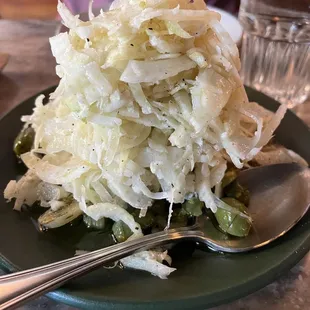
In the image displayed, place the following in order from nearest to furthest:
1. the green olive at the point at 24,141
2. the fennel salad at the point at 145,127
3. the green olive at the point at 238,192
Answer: the fennel salad at the point at 145,127, the green olive at the point at 238,192, the green olive at the point at 24,141

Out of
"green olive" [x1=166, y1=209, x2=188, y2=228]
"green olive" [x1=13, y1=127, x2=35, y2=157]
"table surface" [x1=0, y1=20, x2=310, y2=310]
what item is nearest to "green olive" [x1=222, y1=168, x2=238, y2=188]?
"green olive" [x1=166, y1=209, x2=188, y2=228]

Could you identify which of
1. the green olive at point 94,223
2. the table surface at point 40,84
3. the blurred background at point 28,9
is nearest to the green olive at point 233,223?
the table surface at point 40,84

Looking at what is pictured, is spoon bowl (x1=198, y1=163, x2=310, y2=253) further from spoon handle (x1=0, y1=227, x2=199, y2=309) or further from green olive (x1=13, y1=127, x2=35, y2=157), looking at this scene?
green olive (x1=13, y1=127, x2=35, y2=157)

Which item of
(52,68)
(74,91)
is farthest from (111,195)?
(52,68)

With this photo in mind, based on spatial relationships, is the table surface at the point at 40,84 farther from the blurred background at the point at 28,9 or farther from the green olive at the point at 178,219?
the blurred background at the point at 28,9

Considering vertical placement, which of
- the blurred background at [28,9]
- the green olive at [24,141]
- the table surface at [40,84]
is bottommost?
the blurred background at [28,9]

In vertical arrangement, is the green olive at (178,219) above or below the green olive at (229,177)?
below

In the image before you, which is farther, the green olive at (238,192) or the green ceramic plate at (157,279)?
the green olive at (238,192)

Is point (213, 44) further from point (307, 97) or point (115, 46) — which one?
point (307, 97)
